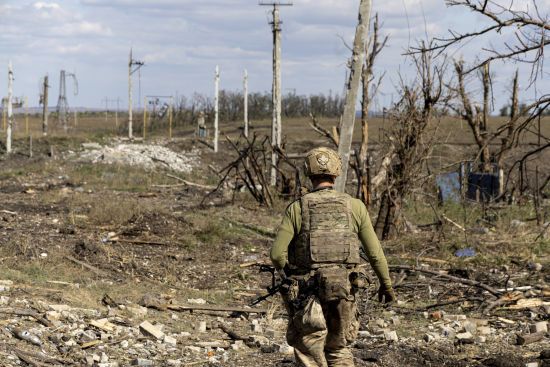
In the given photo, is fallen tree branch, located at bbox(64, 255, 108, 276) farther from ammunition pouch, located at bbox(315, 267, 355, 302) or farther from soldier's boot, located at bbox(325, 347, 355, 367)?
ammunition pouch, located at bbox(315, 267, 355, 302)

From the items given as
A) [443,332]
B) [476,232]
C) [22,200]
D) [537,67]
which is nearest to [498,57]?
[537,67]

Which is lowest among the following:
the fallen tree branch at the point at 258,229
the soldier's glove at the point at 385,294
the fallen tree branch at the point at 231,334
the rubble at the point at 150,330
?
the fallen tree branch at the point at 231,334

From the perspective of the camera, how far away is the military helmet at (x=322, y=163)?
536 cm

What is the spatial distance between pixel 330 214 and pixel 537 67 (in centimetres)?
351

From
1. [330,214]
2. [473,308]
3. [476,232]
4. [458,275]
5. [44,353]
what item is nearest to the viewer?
[330,214]

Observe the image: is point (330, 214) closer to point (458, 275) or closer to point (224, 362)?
point (224, 362)

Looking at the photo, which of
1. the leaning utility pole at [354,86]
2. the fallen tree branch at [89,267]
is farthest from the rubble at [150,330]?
the leaning utility pole at [354,86]

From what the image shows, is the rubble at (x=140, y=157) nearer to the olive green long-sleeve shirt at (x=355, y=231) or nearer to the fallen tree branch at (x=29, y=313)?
the fallen tree branch at (x=29, y=313)

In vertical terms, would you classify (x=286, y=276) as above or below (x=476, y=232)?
above

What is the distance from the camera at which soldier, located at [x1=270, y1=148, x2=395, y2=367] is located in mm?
5355

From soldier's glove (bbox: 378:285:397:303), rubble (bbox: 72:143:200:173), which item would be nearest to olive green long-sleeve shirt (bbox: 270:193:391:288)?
soldier's glove (bbox: 378:285:397:303)

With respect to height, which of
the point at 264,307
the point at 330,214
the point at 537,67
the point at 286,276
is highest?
the point at 537,67

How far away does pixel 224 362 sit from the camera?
734cm

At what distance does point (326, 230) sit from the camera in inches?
211
